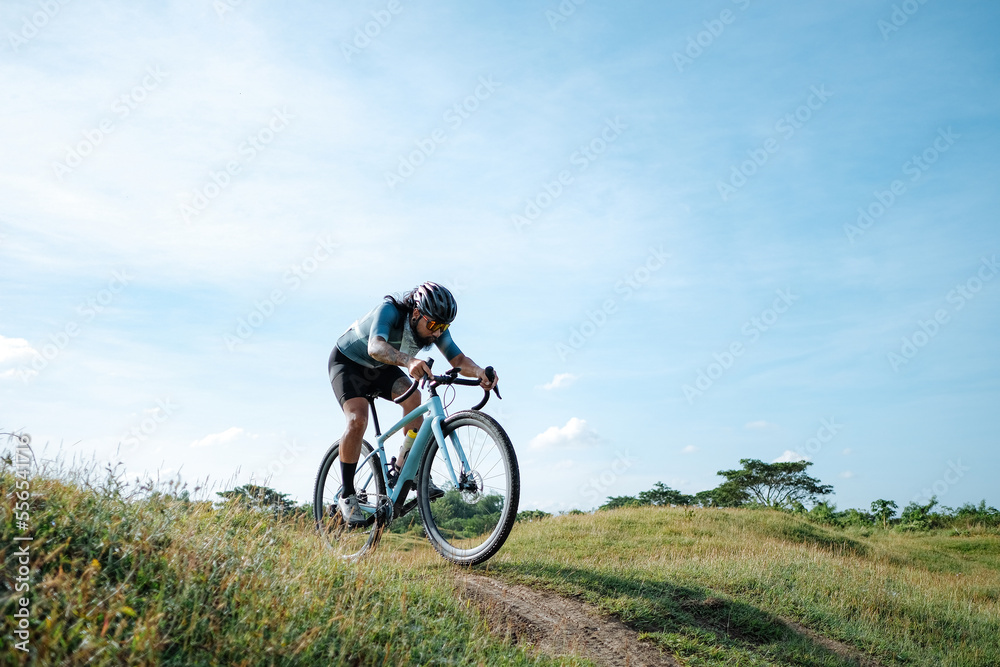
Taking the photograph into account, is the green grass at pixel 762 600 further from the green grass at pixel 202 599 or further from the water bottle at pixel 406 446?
the green grass at pixel 202 599

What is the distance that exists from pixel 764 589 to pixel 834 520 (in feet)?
60.5

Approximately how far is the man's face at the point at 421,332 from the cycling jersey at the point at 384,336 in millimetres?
48

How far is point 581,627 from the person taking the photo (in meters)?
5.83

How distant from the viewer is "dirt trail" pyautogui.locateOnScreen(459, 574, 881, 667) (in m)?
5.39

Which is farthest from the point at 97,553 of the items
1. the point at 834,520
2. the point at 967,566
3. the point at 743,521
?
the point at 834,520

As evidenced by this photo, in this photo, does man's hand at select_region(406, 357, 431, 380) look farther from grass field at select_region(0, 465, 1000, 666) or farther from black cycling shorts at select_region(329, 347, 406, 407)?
grass field at select_region(0, 465, 1000, 666)

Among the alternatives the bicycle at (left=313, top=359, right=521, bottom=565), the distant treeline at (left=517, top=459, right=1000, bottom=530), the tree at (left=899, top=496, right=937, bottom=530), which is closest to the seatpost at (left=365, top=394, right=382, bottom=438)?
→ the bicycle at (left=313, top=359, right=521, bottom=565)

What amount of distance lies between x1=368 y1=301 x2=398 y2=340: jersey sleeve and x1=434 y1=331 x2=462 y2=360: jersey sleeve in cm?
61

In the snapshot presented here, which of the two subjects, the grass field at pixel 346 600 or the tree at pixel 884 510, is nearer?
Answer: the grass field at pixel 346 600

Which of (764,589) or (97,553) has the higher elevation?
(764,589)

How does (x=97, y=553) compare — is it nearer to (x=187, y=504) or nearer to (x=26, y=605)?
(x=26, y=605)

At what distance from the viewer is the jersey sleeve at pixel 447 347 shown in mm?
7164

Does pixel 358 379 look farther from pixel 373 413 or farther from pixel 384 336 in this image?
pixel 384 336

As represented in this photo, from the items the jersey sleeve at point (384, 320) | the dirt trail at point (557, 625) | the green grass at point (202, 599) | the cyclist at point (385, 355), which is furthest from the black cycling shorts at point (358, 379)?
the dirt trail at point (557, 625)
